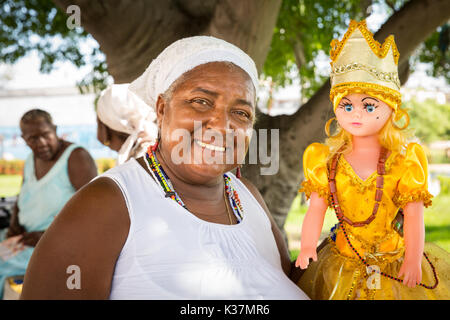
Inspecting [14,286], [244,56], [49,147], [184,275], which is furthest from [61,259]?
[49,147]

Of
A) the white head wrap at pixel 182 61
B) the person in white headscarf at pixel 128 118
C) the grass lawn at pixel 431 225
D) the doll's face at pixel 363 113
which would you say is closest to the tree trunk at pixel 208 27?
the person in white headscarf at pixel 128 118

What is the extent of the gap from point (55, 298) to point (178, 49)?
114 cm

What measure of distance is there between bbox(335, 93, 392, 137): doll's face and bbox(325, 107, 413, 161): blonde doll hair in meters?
0.04

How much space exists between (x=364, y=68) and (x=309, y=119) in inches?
82.8

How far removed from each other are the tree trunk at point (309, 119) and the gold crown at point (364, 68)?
5.95 feet

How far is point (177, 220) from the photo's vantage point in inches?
73.5

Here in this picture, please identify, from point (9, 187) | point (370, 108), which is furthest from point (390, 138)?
point (9, 187)

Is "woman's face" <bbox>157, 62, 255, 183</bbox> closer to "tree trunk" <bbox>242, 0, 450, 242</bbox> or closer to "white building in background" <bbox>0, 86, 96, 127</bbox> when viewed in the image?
"tree trunk" <bbox>242, 0, 450, 242</bbox>

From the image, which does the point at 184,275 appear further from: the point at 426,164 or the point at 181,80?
the point at 426,164

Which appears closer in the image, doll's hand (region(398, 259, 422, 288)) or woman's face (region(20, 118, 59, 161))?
doll's hand (region(398, 259, 422, 288))

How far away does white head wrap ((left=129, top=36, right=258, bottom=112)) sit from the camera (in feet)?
6.62

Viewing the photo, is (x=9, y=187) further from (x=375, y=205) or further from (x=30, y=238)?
(x=375, y=205)

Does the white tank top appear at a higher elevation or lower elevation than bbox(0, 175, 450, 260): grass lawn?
lower

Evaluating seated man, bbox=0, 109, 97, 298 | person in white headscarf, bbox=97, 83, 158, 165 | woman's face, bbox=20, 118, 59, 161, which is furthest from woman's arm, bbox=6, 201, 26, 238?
person in white headscarf, bbox=97, 83, 158, 165
